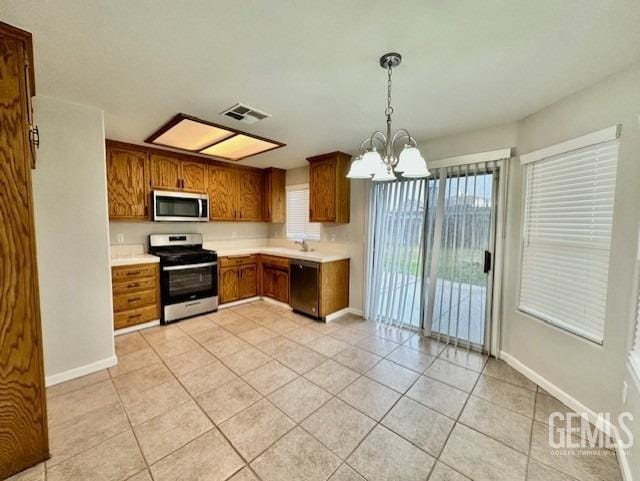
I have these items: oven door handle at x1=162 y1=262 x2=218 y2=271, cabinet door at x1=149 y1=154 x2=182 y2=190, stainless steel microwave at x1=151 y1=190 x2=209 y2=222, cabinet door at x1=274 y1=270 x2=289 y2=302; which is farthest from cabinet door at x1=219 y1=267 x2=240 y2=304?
cabinet door at x1=149 y1=154 x2=182 y2=190

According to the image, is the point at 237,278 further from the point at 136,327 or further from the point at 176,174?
the point at 176,174

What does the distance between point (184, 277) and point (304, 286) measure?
1768 millimetres

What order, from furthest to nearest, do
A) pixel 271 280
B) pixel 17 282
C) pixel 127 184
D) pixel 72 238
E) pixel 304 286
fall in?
1. pixel 271 280
2. pixel 304 286
3. pixel 127 184
4. pixel 72 238
5. pixel 17 282

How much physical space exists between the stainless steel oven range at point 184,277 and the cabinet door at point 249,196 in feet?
3.42

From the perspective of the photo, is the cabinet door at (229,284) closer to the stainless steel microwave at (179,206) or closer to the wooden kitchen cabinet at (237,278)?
the wooden kitchen cabinet at (237,278)

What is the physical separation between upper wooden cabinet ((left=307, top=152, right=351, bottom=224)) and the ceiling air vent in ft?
5.07

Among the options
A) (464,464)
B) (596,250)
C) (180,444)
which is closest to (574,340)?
(596,250)

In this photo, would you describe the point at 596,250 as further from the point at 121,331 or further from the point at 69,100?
the point at 121,331

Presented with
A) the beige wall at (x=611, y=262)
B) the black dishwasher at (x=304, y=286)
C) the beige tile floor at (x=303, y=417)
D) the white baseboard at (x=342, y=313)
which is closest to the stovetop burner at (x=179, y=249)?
the beige tile floor at (x=303, y=417)

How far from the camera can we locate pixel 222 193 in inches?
183

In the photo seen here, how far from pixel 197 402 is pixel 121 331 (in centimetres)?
199

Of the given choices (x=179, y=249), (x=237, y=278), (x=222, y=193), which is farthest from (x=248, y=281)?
(x=222, y=193)

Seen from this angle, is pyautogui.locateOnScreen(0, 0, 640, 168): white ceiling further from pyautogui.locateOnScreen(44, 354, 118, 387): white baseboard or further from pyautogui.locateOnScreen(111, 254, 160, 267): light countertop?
pyautogui.locateOnScreen(44, 354, 118, 387): white baseboard

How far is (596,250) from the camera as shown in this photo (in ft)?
6.50
